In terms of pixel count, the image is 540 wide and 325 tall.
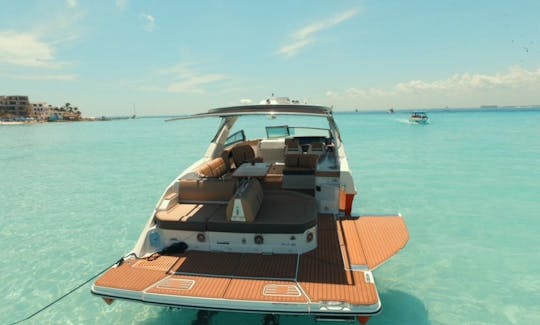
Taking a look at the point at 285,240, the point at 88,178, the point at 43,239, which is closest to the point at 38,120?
the point at 88,178

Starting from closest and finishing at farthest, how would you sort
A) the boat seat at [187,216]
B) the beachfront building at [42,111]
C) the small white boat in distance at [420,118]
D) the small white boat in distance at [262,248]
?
the small white boat in distance at [262,248], the boat seat at [187,216], the small white boat in distance at [420,118], the beachfront building at [42,111]

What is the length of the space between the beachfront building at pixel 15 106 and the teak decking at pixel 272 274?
14424 cm

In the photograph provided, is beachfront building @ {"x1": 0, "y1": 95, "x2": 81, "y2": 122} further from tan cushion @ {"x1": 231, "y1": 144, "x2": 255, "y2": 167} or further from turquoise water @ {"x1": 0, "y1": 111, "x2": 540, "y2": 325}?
tan cushion @ {"x1": 231, "y1": 144, "x2": 255, "y2": 167}

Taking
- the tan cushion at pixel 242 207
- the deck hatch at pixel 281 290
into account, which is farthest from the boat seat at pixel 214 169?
the deck hatch at pixel 281 290

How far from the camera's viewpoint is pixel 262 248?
182 inches

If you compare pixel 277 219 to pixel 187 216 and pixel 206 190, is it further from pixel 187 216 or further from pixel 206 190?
pixel 206 190

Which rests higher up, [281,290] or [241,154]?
[241,154]

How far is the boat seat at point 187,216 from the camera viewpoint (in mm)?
4617

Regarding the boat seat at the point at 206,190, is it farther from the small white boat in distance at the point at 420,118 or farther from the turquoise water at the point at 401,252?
the small white boat in distance at the point at 420,118

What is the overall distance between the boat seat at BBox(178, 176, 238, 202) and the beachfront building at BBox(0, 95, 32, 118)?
5632 inches

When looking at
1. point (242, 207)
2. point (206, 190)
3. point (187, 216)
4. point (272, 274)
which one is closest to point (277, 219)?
point (242, 207)

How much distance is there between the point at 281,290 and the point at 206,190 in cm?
269

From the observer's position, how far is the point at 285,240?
452cm

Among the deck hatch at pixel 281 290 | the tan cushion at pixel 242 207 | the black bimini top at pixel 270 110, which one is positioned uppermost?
the black bimini top at pixel 270 110
